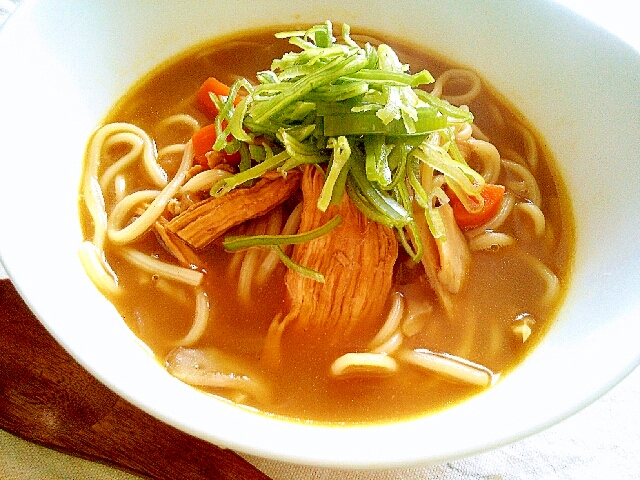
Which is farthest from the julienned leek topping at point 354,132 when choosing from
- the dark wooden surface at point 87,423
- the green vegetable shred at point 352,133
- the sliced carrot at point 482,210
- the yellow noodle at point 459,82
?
the dark wooden surface at point 87,423

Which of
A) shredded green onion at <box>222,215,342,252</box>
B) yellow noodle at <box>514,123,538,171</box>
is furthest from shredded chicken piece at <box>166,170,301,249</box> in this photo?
yellow noodle at <box>514,123,538,171</box>

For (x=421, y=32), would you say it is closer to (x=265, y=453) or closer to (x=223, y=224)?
(x=223, y=224)

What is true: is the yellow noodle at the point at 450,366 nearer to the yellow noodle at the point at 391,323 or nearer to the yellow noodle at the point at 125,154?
the yellow noodle at the point at 391,323

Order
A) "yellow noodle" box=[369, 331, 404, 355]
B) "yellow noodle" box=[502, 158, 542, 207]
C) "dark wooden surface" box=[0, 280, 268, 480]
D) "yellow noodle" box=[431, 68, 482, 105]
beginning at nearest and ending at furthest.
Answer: "dark wooden surface" box=[0, 280, 268, 480], "yellow noodle" box=[369, 331, 404, 355], "yellow noodle" box=[502, 158, 542, 207], "yellow noodle" box=[431, 68, 482, 105]

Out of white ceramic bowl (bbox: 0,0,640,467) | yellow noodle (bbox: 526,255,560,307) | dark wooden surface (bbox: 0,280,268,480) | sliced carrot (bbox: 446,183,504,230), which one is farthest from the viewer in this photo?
sliced carrot (bbox: 446,183,504,230)

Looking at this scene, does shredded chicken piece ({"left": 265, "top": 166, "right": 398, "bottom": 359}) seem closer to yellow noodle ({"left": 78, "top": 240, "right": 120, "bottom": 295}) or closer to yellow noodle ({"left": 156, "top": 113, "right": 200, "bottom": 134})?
yellow noodle ({"left": 78, "top": 240, "right": 120, "bottom": 295})

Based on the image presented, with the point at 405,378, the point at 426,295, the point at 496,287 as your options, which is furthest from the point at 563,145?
the point at 405,378
